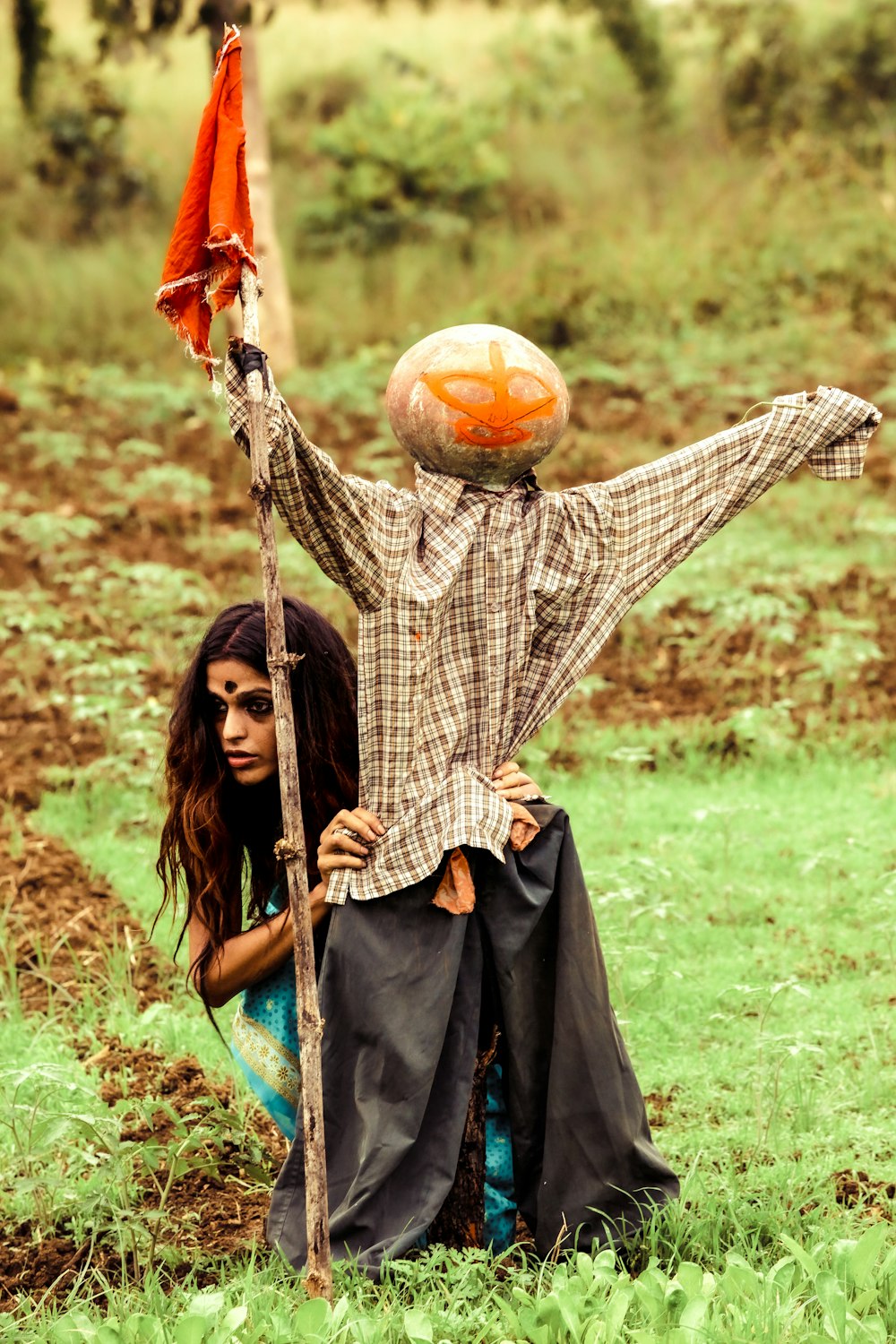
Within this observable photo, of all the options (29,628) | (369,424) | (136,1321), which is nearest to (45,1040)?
(136,1321)

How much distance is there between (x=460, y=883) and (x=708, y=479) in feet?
3.07

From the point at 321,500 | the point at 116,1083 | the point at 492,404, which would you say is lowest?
the point at 116,1083

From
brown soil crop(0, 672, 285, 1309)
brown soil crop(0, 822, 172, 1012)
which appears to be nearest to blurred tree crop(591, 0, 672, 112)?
brown soil crop(0, 672, 285, 1309)

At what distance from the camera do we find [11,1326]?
2748mm

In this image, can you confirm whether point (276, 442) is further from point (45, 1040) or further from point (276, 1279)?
point (45, 1040)

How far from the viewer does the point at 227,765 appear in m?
3.26

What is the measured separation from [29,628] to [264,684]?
4676mm

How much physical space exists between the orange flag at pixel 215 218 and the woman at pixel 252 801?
76 centimetres

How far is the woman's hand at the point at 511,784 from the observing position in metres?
2.93

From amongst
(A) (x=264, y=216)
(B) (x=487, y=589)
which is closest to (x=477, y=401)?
(B) (x=487, y=589)

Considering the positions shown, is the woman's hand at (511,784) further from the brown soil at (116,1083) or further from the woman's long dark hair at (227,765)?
the brown soil at (116,1083)

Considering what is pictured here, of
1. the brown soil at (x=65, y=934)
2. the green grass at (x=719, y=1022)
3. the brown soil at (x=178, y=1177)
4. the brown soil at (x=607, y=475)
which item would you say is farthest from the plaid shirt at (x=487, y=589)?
the brown soil at (x=607, y=475)

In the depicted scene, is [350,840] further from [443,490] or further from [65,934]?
[65,934]

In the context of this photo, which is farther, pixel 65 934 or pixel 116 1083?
pixel 65 934
